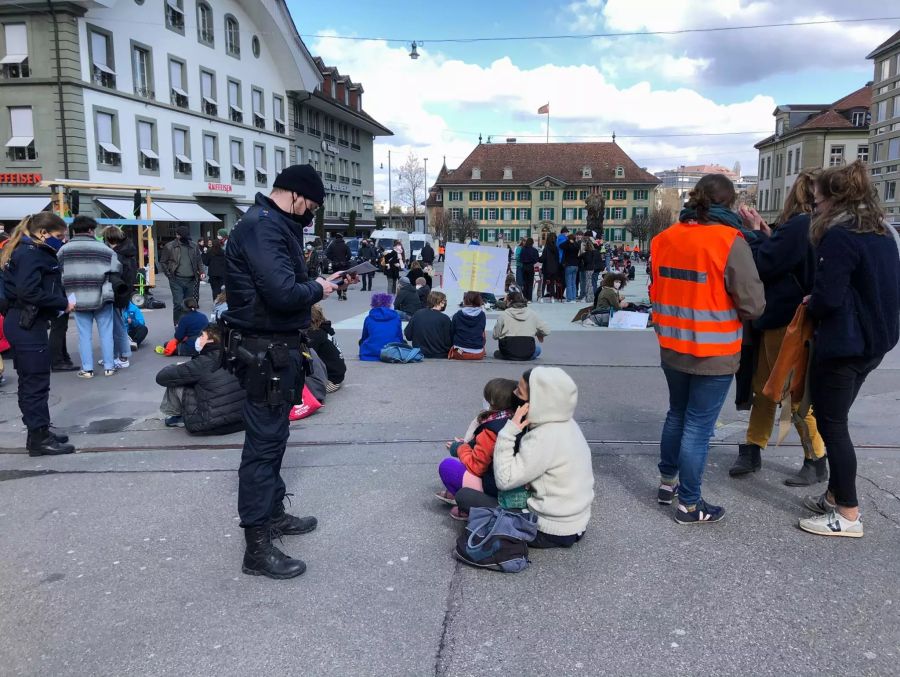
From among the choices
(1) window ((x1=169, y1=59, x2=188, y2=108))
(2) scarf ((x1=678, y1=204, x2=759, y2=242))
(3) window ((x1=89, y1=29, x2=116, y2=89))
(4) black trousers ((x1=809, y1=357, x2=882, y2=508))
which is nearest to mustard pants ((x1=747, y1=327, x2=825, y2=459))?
(4) black trousers ((x1=809, y1=357, x2=882, y2=508))

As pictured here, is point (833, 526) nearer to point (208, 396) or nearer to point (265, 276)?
point (265, 276)

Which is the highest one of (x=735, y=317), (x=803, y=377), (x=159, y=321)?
(x=735, y=317)

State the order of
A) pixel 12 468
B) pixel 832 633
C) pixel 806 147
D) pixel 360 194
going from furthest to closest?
pixel 806 147
pixel 360 194
pixel 12 468
pixel 832 633

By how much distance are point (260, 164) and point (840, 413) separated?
4159 centimetres

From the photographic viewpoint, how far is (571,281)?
19.0 m

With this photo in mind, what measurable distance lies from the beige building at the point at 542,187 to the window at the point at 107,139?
5991cm

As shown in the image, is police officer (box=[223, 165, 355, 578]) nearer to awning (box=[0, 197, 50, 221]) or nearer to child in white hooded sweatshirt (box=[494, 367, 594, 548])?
child in white hooded sweatshirt (box=[494, 367, 594, 548])

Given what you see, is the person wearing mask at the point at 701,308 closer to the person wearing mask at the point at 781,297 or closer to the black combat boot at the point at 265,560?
the person wearing mask at the point at 781,297

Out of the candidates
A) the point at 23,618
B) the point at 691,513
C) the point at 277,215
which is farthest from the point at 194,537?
the point at 691,513

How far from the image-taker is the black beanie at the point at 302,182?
139 inches

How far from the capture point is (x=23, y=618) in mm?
3213

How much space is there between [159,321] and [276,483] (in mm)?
11635

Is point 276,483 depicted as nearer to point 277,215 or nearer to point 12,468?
point 277,215

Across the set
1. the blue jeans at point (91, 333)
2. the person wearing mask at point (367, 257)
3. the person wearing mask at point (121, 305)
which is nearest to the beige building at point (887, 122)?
the person wearing mask at point (367, 257)
